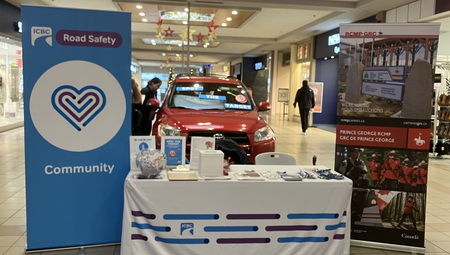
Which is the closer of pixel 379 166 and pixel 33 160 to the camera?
pixel 33 160

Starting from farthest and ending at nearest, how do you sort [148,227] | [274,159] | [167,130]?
[167,130] < [274,159] < [148,227]

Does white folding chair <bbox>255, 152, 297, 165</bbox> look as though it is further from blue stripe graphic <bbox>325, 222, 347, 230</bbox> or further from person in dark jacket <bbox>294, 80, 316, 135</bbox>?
person in dark jacket <bbox>294, 80, 316, 135</bbox>

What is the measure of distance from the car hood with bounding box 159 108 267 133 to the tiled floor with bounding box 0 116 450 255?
179cm

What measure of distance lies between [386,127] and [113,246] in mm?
2574

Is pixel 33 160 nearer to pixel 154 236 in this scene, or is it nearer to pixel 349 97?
pixel 154 236

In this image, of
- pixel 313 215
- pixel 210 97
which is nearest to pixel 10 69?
pixel 210 97

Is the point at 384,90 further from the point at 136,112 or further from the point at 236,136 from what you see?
the point at 136,112

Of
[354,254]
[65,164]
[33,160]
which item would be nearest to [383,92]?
[354,254]

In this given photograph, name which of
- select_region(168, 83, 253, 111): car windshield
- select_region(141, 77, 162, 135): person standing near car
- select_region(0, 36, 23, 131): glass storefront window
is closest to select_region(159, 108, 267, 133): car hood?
select_region(168, 83, 253, 111): car windshield

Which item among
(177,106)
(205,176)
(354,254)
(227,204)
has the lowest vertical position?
(354,254)

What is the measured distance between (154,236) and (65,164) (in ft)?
3.12

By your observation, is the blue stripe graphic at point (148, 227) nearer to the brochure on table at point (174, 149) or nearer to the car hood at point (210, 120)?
the brochure on table at point (174, 149)

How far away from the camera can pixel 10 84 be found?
11.3 metres

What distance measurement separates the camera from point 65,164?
286cm
